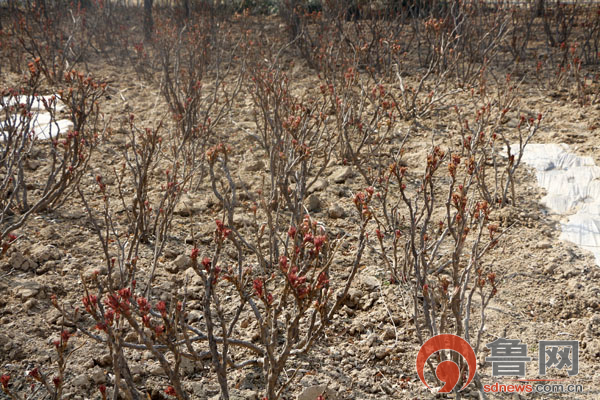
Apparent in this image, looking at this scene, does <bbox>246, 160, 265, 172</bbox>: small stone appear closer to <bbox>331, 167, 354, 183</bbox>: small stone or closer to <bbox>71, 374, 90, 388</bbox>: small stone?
<bbox>331, 167, 354, 183</bbox>: small stone

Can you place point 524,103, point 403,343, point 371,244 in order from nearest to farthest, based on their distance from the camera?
1. point 403,343
2. point 371,244
3. point 524,103

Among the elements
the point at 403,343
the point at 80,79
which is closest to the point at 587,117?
the point at 403,343

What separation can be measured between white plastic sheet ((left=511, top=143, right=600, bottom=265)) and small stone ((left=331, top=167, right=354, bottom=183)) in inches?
47.7

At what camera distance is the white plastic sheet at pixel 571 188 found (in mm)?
2895

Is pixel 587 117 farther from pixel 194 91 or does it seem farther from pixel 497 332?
pixel 194 91

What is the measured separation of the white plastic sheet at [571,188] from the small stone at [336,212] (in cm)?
123

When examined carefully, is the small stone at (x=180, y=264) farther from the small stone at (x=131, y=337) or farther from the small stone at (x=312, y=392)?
the small stone at (x=312, y=392)

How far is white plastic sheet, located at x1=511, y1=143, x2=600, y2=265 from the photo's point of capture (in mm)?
2895

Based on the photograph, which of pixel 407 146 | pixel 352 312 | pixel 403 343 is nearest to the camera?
pixel 403 343

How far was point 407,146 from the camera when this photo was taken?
4.16 metres

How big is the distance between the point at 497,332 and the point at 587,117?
9.17 feet

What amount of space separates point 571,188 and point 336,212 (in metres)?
1.48

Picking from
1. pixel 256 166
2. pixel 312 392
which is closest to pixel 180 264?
pixel 312 392

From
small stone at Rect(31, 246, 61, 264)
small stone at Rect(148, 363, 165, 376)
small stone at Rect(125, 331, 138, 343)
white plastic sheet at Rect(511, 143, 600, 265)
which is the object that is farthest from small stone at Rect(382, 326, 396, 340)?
small stone at Rect(31, 246, 61, 264)
